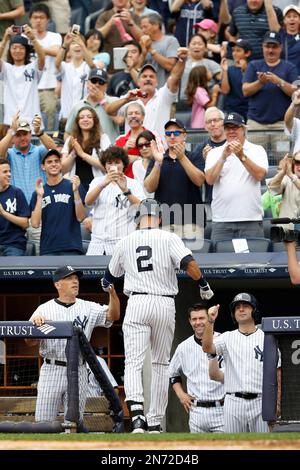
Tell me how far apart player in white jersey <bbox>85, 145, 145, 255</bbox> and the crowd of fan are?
0.5 inches

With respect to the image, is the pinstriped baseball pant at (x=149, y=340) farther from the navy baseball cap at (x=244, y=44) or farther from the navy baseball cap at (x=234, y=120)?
the navy baseball cap at (x=244, y=44)

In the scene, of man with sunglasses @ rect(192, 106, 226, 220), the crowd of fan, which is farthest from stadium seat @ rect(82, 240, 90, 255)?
man with sunglasses @ rect(192, 106, 226, 220)

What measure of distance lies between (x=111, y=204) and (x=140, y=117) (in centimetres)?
132

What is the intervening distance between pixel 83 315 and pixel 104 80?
4.12 metres

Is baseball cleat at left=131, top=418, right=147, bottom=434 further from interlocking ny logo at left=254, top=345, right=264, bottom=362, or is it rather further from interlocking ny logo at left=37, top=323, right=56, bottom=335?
interlocking ny logo at left=254, top=345, right=264, bottom=362

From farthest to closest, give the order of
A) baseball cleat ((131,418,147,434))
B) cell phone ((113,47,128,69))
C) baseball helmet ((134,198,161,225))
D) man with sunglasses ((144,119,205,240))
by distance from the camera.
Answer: cell phone ((113,47,128,69)) → man with sunglasses ((144,119,205,240)) → baseball helmet ((134,198,161,225)) → baseball cleat ((131,418,147,434))

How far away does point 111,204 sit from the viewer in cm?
1180

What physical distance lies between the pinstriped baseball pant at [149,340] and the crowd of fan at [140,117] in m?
1.96

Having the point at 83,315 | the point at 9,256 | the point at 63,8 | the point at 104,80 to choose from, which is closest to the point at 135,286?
the point at 83,315

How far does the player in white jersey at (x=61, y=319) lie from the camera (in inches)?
380

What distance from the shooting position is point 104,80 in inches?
538

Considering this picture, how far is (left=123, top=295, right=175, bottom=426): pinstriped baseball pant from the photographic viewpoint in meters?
9.62

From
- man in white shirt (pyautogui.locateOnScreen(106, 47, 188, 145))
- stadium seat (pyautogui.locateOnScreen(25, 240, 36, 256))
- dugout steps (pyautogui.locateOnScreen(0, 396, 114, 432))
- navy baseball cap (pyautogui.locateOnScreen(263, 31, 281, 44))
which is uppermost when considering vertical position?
navy baseball cap (pyautogui.locateOnScreen(263, 31, 281, 44))

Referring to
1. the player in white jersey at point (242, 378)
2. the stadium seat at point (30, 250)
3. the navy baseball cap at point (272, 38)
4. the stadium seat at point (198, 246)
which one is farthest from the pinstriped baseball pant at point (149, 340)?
the navy baseball cap at point (272, 38)
